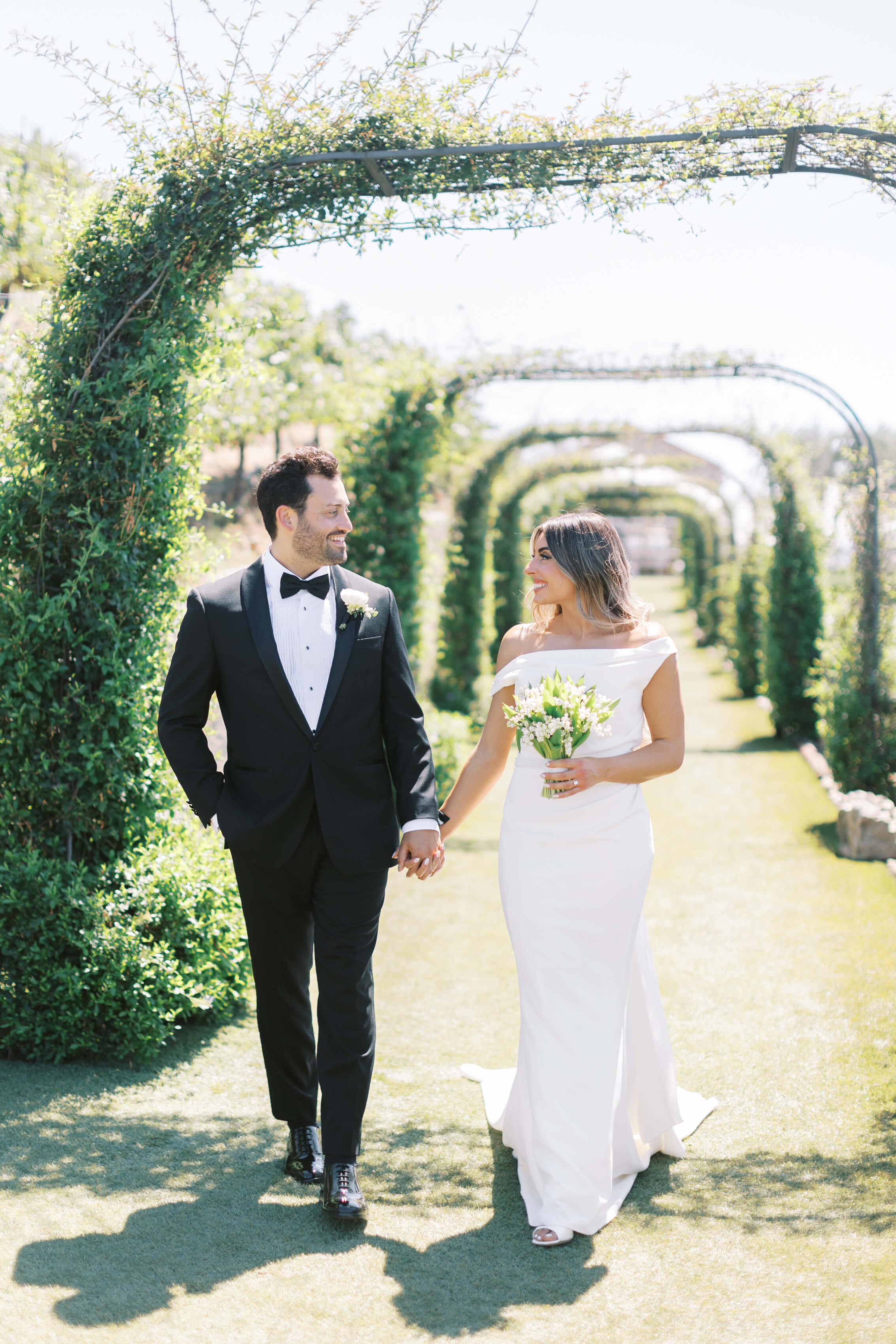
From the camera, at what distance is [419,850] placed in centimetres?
313

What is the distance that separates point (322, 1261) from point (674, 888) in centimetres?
429

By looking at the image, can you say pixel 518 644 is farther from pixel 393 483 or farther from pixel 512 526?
pixel 512 526

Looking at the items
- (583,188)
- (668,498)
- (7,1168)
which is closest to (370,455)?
(583,188)

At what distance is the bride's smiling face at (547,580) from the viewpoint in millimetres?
3301

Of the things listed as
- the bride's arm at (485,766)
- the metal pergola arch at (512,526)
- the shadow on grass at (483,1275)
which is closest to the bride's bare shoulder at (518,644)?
the bride's arm at (485,766)

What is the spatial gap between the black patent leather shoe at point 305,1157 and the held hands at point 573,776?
128 centimetres

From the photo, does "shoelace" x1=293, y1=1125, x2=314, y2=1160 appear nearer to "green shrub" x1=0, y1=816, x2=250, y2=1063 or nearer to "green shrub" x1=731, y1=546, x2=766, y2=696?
"green shrub" x1=0, y1=816, x2=250, y2=1063

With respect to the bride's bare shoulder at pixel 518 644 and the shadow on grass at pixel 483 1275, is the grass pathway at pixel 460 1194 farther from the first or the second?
the bride's bare shoulder at pixel 518 644

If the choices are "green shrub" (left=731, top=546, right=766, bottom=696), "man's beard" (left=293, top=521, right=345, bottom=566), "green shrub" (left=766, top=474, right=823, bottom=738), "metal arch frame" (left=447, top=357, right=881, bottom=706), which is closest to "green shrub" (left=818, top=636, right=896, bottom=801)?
"metal arch frame" (left=447, top=357, right=881, bottom=706)

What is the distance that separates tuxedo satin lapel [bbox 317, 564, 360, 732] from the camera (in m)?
3.08

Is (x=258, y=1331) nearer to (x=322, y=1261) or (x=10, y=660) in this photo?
(x=322, y=1261)

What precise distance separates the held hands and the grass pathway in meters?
1.20

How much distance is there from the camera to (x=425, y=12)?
3.88 meters

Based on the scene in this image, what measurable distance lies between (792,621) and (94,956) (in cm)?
1048
